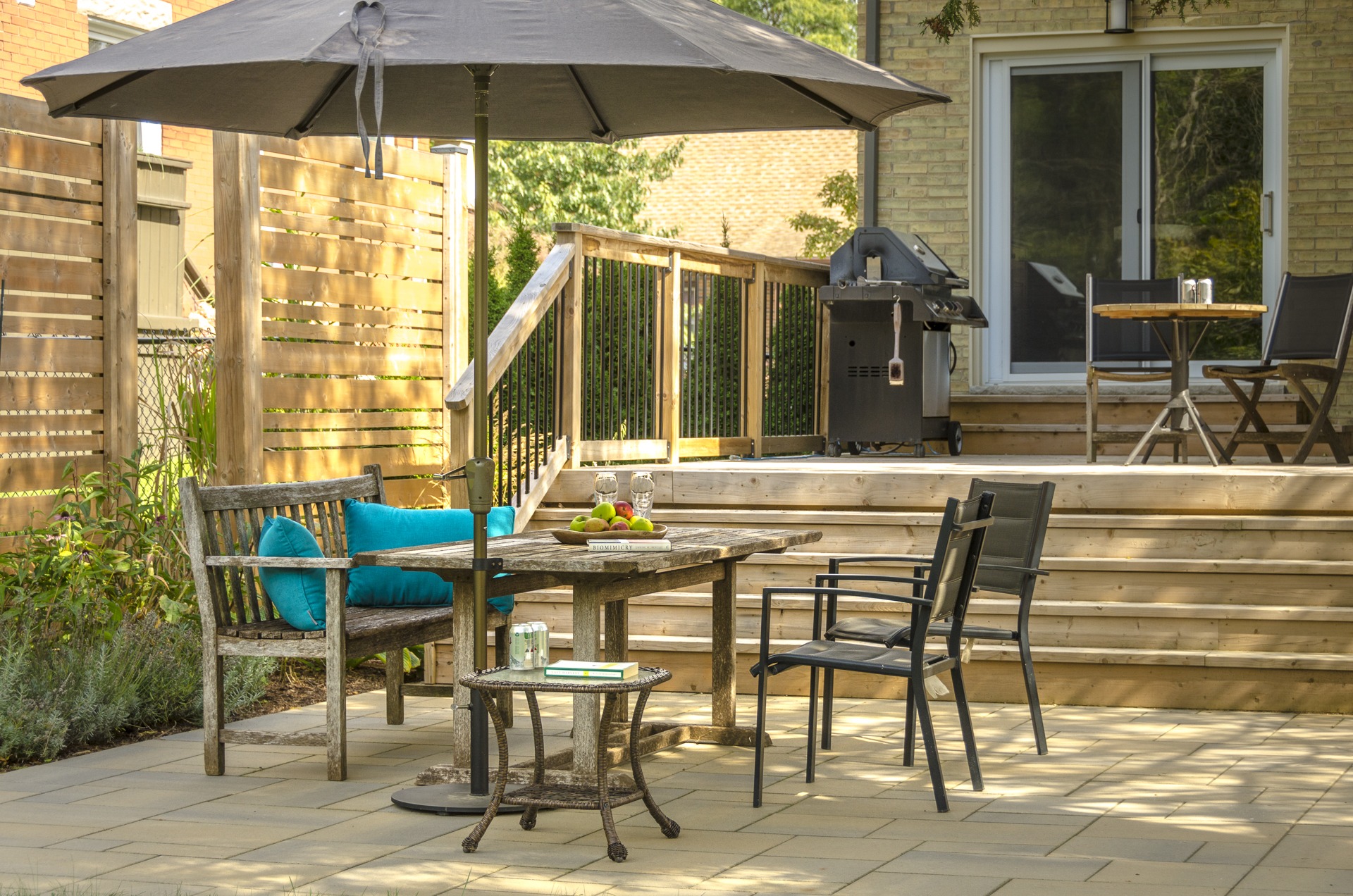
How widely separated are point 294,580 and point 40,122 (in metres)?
2.62

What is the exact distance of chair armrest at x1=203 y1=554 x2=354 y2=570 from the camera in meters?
5.04

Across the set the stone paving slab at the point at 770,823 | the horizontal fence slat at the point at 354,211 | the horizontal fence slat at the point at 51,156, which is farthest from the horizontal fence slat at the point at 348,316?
the stone paving slab at the point at 770,823

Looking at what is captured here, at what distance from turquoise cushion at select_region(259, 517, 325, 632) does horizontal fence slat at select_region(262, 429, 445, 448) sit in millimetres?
1756

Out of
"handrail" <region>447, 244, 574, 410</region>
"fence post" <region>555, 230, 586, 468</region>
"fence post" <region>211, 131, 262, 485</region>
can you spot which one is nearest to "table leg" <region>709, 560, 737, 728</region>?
"handrail" <region>447, 244, 574, 410</region>

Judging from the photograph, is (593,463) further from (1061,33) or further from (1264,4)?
(1264,4)

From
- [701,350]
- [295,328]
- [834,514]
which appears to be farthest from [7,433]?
[701,350]

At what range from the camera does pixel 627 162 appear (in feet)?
88.2

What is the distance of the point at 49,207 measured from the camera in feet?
21.6

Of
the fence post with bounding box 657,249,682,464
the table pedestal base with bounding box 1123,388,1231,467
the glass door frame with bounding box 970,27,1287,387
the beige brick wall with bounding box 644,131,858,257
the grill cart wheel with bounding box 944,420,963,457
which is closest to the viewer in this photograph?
the table pedestal base with bounding box 1123,388,1231,467

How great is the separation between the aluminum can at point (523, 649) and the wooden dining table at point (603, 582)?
0.22m

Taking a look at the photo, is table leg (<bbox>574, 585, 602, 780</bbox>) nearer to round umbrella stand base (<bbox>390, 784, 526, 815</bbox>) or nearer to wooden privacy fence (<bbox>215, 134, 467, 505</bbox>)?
round umbrella stand base (<bbox>390, 784, 526, 815</bbox>)

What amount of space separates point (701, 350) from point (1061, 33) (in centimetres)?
375

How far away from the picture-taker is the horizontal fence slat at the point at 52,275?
6.40m

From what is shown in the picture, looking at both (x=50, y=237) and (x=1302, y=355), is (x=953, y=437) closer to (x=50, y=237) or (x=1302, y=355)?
(x=1302, y=355)
